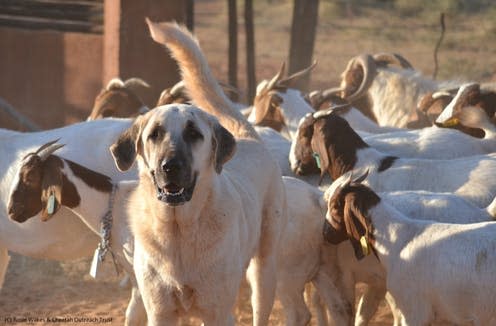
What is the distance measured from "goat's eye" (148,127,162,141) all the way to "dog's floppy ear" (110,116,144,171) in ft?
0.40

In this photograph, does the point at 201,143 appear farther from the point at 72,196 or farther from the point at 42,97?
the point at 42,97

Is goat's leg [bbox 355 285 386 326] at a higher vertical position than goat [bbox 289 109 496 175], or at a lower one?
lower

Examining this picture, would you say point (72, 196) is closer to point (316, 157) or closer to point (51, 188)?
point (51, 188)

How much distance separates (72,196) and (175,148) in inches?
87.0

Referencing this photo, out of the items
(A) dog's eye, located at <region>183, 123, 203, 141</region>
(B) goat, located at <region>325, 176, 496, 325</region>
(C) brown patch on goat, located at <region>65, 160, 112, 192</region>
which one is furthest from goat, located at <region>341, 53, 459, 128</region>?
(A) dog's eye, located at <region>183, 123, 203, 141</region>

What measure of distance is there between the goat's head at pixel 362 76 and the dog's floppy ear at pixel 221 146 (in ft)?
21.5

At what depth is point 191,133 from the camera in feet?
18.1

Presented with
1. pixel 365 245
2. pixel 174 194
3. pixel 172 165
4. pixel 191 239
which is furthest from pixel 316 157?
pixel 172 165

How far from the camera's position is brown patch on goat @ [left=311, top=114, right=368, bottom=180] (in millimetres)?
8898

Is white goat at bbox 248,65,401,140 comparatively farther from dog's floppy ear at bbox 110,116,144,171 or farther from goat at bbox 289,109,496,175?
dog's floppy ear at bbox 110,116,144,171

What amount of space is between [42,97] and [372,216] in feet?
27.0

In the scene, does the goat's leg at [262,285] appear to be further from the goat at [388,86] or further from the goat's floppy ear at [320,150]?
the goat at [388,86]

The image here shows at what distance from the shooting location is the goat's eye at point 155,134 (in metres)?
5.52

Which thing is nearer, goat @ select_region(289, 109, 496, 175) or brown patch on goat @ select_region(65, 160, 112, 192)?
brown patch on goat @ select_region(65, 160, 112, 192)
